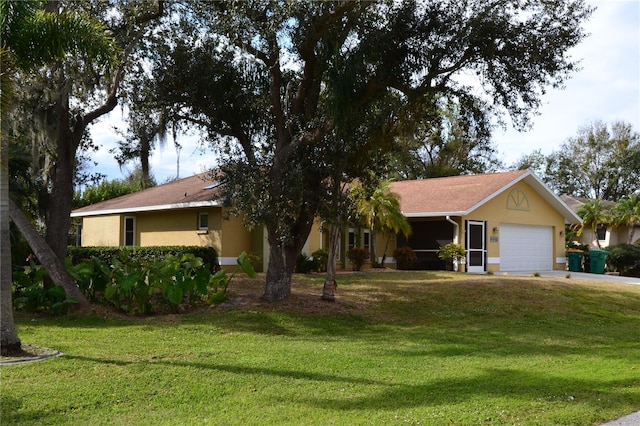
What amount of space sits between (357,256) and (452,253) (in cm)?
377

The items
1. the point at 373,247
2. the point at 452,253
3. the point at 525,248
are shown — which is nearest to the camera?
the point at 452,253

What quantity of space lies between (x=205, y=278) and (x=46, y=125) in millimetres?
6342

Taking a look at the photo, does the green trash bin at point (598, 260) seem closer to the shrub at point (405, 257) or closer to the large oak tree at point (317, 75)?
the shrub at point (405, 257)

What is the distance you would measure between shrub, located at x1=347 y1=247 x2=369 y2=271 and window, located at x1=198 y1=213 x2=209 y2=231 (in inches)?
227

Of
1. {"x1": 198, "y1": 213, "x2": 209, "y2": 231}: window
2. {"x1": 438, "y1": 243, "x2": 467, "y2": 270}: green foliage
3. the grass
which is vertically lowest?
the grass

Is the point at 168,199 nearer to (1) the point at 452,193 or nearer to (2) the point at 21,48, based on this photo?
(1) the point at 452,193

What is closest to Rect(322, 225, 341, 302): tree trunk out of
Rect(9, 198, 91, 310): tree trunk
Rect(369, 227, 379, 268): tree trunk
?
Rect(9, 198, 91, 310): tree trunk

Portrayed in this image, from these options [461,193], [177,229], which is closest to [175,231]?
[177,229]

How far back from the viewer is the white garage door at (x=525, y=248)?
26.9 metres

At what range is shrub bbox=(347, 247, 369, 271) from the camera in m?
24.1

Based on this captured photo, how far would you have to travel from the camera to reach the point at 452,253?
24281mm

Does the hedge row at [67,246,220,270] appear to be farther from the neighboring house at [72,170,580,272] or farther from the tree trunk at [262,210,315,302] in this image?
the tree trunk at [262,210,315,302]

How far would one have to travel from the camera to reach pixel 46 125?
51.3 ft

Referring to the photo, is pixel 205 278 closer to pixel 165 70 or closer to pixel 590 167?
pixel 165 70
